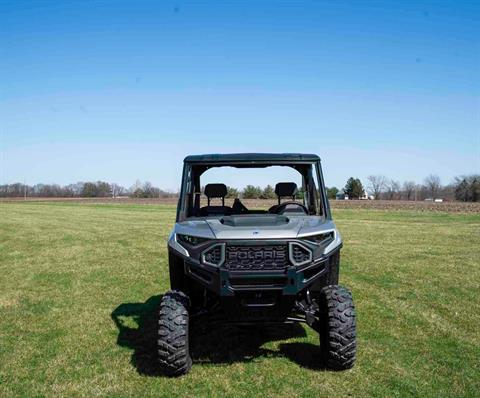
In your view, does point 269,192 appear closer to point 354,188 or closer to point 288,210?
point 288,210

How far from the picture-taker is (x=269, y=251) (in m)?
5.55

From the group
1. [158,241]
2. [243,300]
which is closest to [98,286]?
[243,300]

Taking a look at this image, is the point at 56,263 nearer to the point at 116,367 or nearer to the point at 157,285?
the point at 157,285

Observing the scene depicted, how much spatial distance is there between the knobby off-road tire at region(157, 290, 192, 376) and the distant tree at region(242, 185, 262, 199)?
293 centimetres

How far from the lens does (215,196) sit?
7.57 metres

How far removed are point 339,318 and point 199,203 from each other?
2.79m

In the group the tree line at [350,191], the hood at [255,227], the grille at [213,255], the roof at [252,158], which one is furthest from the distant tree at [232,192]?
the tree line at [350,191]

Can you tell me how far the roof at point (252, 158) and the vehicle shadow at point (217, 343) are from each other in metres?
1.93

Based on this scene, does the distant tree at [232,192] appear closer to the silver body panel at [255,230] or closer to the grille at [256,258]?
the silver body panel at [255,230]

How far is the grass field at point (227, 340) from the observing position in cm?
557

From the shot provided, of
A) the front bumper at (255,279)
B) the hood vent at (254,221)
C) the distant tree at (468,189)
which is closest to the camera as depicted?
the front bumper at (255,279)

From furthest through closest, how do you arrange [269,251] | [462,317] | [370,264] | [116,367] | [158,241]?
[158,241] < [370,264] < [462,317] < [116,367] < [269,251]

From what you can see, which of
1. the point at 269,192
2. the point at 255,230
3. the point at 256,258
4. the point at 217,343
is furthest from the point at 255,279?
the point at 269,192

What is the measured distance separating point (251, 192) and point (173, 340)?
3.56m
